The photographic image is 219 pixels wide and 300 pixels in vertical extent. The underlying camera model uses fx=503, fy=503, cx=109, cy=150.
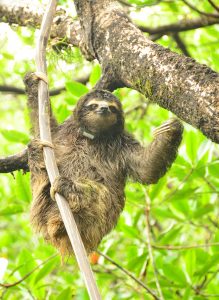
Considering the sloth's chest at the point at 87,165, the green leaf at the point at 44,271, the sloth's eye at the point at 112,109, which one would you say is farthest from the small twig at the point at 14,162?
the green leaf at the point at 44,271

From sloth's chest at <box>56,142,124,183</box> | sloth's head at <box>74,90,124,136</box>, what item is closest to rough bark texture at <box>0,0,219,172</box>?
sloth's chest at <box>56,142,124,183</box>

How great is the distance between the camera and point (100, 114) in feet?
15.1

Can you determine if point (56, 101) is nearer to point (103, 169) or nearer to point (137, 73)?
point (103, 169)

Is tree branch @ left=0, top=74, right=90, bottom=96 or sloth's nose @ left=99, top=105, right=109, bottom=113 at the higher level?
sloth's nose @ left=99, top=105, right=109, bottom=113

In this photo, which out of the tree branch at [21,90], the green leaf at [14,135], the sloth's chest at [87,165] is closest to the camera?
the sloth's chest at [87,165]

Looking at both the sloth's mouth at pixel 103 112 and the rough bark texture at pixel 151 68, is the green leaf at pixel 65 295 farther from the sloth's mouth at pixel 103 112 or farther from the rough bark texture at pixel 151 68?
the rough bark texture at pixel 151 68

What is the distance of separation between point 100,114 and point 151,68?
5.53 feet

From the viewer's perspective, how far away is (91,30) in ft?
12.2

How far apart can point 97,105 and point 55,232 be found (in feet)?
4.25

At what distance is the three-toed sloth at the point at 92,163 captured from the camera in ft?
12.9

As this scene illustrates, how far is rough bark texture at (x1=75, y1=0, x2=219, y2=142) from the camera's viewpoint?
8.23 feet

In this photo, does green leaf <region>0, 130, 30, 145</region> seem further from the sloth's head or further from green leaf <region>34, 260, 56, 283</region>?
green leaf <region>34, 260, 56, 283</region>

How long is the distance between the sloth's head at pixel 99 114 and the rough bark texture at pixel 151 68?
712 millimetres

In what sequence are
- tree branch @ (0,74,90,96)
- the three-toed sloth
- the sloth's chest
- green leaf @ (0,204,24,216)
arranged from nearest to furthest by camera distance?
the three-toed sloth < the sloth's chest < green leaf @ (0,204,24,216) < tree branch @ (0,74,90,96)
